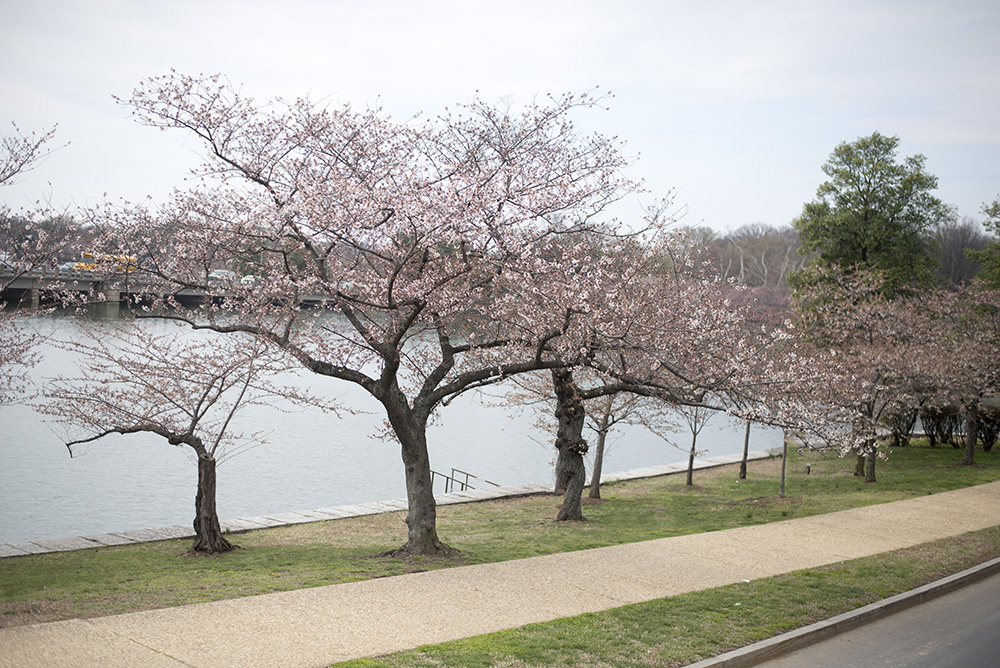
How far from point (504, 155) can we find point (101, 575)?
7324 millimetres

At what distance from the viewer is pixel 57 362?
2978 centimetres

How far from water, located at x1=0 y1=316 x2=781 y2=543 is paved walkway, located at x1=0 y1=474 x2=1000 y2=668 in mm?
5446

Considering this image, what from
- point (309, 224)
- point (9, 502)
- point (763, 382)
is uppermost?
point (309, 224)

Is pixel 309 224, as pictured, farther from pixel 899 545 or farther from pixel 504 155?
Answer: pixel 899 545

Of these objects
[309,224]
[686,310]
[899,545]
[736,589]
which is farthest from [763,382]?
[309,224]

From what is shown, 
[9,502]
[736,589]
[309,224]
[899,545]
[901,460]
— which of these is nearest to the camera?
[736,589]

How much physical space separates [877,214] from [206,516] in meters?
26.1

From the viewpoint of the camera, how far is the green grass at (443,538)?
8664 mm

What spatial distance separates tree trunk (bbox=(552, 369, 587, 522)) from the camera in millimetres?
14336

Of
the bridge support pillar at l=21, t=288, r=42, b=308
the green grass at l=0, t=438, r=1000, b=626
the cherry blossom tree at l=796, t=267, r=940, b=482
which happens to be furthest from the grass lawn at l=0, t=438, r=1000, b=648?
the bridge support pillar at l=21, t=288, r=42, b=308

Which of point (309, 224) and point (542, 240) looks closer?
point (309, 224)

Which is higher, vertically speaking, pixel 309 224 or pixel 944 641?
pixel 309 224

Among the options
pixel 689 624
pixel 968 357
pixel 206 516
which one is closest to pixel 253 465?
pixel 206 516

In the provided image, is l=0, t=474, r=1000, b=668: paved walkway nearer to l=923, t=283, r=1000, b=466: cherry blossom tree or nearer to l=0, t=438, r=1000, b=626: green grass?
l=0, t=438, r=1000, b=626: green grass
